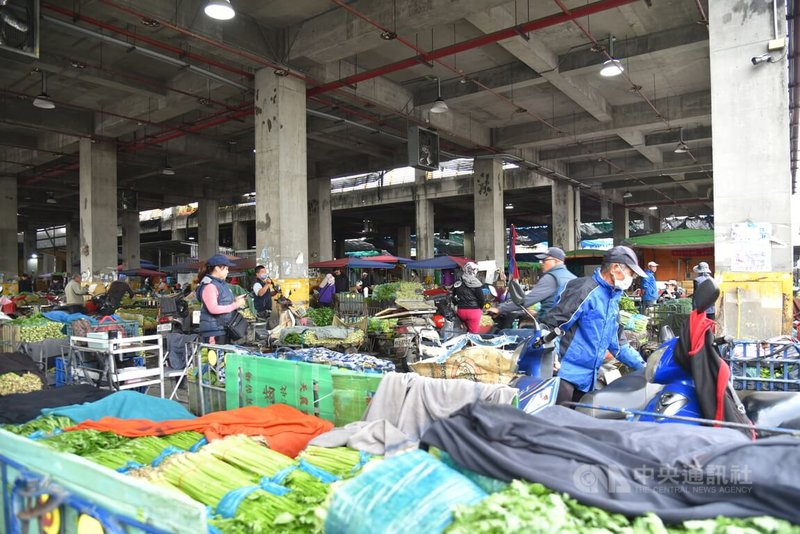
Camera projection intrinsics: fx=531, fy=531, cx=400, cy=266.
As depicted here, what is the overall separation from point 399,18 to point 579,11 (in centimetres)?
367

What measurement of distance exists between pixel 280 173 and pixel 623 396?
11.1 m

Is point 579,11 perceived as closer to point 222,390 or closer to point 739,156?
point 739,156

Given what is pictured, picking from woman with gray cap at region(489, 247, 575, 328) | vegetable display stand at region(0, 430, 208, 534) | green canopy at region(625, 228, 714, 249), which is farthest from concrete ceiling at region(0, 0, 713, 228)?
vegetable display stand at region(0, 430, 208, 534)

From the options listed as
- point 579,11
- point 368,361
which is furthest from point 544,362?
point 579,11

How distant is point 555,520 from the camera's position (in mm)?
1858

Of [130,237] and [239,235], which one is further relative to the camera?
[239,235]

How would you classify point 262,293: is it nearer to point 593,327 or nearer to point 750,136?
point 593,327

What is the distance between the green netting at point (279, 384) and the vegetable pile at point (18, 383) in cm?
230

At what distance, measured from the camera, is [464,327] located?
9492 millimetres

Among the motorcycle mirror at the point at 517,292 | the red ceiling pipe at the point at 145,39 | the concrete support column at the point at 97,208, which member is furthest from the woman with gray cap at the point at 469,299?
the concrete support column at the point at 97,208

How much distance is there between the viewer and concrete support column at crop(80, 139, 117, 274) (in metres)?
19.2

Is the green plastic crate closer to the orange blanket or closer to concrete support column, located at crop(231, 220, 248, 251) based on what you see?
the orange blanket


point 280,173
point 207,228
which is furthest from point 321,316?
point 207,228

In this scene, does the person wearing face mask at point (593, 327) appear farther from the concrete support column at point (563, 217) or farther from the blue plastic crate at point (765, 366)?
the concrete support column at point (563, 217)
